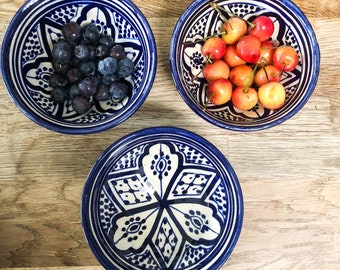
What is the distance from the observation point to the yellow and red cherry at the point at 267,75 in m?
0.98

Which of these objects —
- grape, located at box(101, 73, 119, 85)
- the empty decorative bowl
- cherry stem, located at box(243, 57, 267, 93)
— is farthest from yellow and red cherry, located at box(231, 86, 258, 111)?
grape, located at box(101, 73, 119, 85)

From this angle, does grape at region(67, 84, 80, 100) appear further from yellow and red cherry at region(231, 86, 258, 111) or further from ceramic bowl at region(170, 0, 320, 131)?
yellow and red cherry at region(231, 86, 258, 111)

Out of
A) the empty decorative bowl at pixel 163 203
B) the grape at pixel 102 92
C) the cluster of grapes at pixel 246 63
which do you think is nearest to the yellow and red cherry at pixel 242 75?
the cluster of grapes at pixel 246 63

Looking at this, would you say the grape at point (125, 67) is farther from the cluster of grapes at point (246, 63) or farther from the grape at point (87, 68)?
the cluster of grapes at point (246, 63)

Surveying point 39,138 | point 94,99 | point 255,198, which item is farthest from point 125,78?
point 255,198

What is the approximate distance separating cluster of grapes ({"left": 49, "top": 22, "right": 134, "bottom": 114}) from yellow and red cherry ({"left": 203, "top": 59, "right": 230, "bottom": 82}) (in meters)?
0.14

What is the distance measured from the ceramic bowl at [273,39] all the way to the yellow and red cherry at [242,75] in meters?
0.05

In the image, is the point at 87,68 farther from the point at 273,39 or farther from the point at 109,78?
the point at 273,39

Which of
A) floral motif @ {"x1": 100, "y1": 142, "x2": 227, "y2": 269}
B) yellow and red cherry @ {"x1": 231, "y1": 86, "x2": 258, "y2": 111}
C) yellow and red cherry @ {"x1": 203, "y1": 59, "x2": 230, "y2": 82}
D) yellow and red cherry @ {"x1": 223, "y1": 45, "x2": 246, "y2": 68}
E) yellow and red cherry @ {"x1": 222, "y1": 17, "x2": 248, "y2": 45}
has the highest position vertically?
yellow and red cherry @ {"x1": 222, "y1": 17, "x2": 248, "y2": 45}

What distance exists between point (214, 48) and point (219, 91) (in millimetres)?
87

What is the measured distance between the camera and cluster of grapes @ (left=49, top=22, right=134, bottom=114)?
0.92m

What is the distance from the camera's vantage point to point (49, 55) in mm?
979

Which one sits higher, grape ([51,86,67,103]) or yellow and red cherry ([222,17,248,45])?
yellow and red cherry ([222,17,248,45])

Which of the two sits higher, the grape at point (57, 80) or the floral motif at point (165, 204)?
the grape at point (57, 80)
